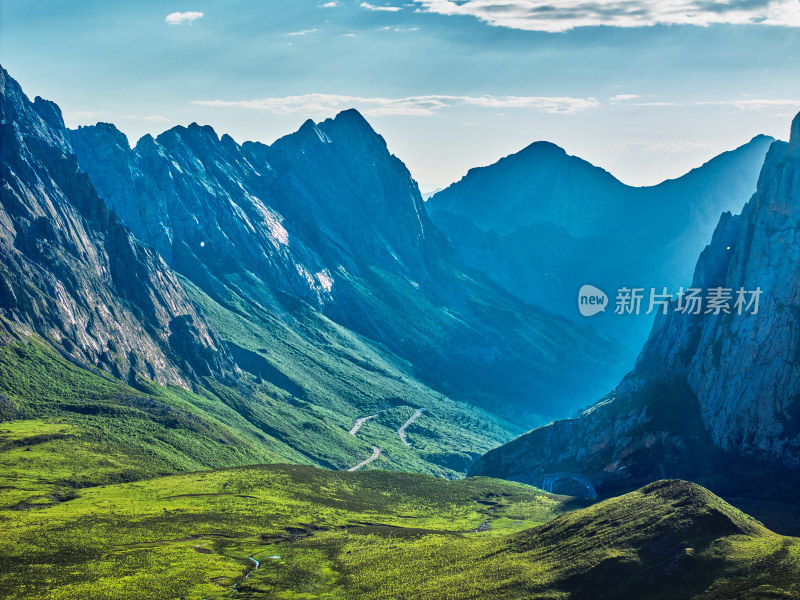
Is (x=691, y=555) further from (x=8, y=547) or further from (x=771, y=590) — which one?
(x=8, y=547)

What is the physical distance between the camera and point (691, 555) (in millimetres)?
128250

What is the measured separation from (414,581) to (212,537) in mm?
52342

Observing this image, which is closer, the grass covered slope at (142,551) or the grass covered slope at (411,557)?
the grass covered slope at (411,557)

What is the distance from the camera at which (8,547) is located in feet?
506

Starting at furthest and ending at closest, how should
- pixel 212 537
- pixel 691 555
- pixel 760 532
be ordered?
pixel 212 537, pixel 760 532, pixel 691 555

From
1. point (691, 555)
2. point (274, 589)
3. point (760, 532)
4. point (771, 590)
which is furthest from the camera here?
point (274, 589)

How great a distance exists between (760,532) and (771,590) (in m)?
30.6

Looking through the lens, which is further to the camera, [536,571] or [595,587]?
[536,571]

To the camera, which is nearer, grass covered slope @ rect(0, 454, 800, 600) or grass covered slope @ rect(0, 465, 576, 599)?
grass covered slope @ rect(0, 454, 800, 600)

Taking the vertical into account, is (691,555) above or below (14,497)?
above

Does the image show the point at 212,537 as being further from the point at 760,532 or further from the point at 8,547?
the point at 760,532

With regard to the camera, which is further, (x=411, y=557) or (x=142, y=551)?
(x=411, y=557)

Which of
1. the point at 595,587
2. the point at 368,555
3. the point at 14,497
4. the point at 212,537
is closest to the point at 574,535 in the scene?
the point at 595,587

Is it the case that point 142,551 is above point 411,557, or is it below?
below
